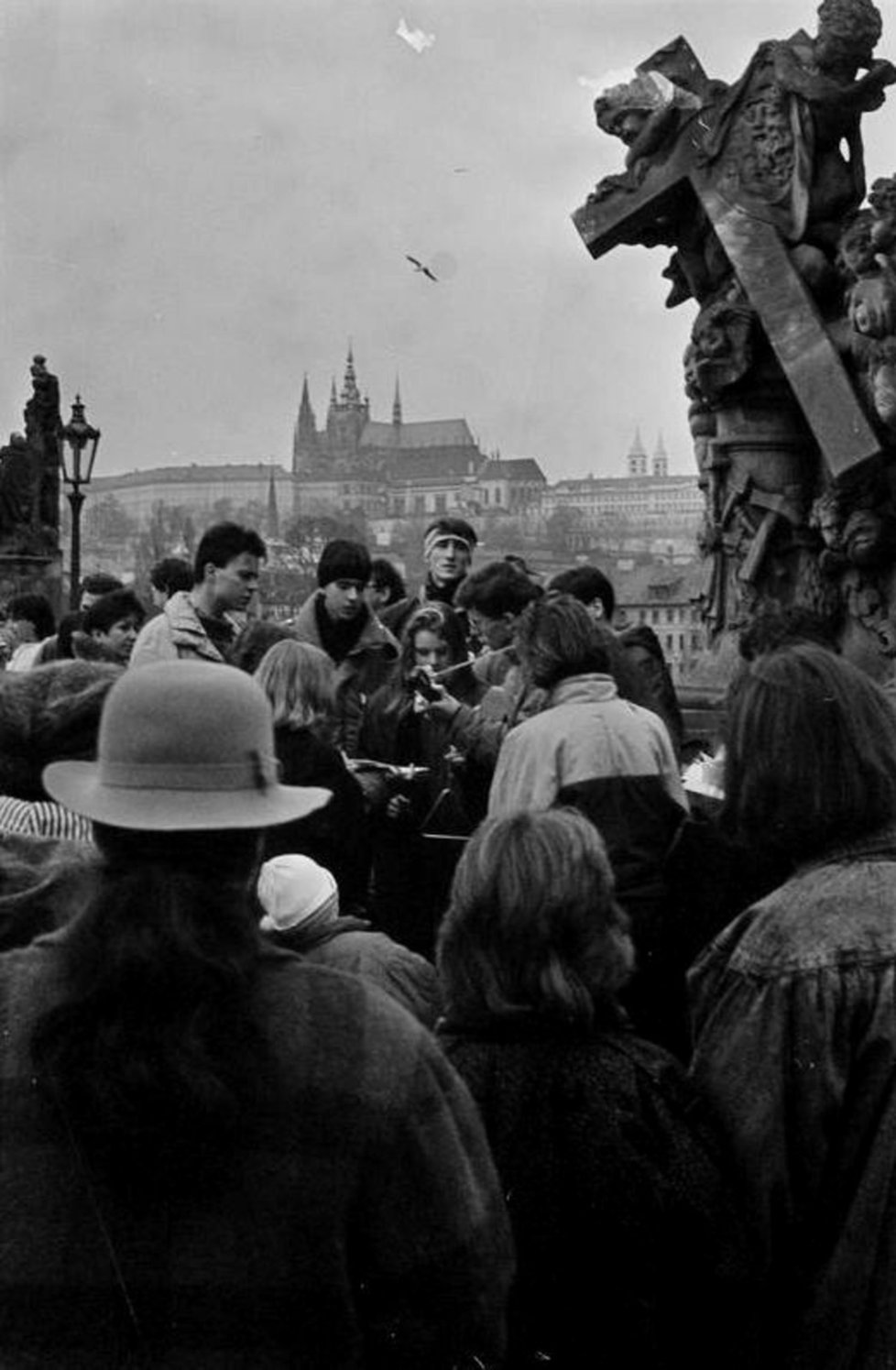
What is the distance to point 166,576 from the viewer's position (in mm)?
9031

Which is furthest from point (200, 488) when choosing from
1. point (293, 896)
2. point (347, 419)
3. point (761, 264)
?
point (293, 896)

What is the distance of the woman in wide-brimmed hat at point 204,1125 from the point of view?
201 cm

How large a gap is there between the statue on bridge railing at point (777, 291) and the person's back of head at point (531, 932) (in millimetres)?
6907

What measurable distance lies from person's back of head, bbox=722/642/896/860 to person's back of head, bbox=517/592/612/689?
1807mm

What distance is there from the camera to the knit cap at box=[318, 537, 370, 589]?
7.20m

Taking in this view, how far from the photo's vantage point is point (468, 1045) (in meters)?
2.88

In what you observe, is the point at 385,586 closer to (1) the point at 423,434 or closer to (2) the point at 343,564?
(2) the point at 343,564

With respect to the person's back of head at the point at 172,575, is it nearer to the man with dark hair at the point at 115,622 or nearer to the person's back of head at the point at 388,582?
the man with dark hair at the point at 115,622

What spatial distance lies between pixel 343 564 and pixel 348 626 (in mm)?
247

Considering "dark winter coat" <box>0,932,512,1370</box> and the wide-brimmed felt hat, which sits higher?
the wide-brimmed felt hat

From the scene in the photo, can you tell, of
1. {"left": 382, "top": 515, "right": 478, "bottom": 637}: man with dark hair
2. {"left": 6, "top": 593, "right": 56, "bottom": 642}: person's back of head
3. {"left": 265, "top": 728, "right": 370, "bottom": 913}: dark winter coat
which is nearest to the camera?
{"left": 265, "top": 728, "right": 370, "bottom": 913}: dark winter coat

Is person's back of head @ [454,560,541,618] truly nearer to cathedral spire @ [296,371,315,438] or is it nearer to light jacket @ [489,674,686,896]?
light jacket @ [489,674,686,896]

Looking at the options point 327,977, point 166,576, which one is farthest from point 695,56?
point 327,977

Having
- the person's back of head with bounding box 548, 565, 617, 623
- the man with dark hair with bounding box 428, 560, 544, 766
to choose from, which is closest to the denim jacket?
the man with dark hair with bounding box 428, 560, 544, 766
